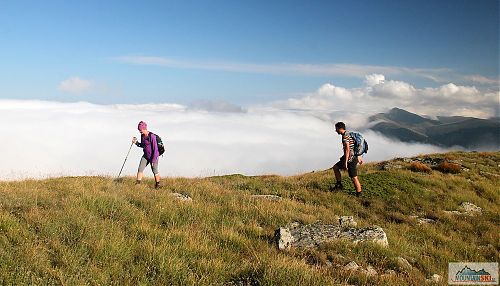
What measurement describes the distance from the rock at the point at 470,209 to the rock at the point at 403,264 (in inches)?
302

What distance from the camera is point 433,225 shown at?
37.3 ft

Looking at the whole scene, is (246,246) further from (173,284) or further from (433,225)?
(433,225)

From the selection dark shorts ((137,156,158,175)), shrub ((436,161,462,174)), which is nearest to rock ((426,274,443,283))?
dark shorts ((137,156,158,175))

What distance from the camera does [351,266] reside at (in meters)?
6.37

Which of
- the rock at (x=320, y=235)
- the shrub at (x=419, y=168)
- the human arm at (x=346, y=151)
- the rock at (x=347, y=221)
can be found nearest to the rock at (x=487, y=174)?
the shrub at (x=419, y=168)

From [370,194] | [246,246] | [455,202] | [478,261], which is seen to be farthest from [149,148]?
[455,202]

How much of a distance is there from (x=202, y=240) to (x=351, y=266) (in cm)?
282

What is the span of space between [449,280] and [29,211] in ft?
28.3

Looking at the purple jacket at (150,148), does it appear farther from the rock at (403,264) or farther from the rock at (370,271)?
the rock at (403,264)

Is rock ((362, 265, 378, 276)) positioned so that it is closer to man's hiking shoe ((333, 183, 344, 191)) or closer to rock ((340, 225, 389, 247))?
rock ((340, 225, 389, 247))

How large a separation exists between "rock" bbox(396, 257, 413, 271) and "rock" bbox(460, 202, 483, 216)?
767cm

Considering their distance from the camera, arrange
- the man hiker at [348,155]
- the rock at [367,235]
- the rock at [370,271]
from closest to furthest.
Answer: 1. the rock at [370,271]
2. the rock at [367,235]
3. the man hiker at [348,155]

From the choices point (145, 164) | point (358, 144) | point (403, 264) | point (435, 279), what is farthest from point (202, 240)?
point (358, 144)

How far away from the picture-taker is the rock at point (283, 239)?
23.2ft
